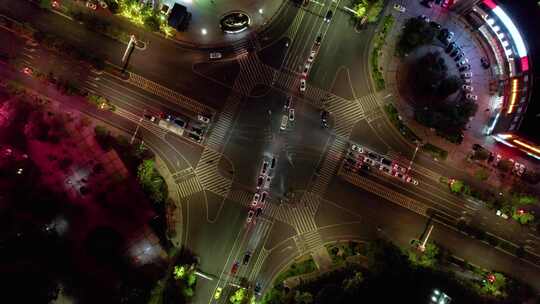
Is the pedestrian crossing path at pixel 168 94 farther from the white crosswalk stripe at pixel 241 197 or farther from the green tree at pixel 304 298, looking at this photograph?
the green tree at pixel 304 298

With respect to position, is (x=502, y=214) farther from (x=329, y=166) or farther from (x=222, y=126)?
(x=222, y=126)

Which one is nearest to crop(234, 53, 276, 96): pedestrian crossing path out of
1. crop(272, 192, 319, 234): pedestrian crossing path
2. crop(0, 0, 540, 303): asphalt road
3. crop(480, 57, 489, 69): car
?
crop(0, 0, 540, 303): asphalt road

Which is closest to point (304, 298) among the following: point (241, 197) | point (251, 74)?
point (241, 197)

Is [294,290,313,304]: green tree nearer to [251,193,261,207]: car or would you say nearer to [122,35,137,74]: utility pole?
[251,193,261,207]: car

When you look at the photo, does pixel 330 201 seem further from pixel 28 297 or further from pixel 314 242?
pixel 28 297

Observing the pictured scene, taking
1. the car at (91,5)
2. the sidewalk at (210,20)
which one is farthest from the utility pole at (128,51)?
the car at (91,5)

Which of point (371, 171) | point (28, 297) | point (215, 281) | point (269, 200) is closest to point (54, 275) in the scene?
point (28, 297)
